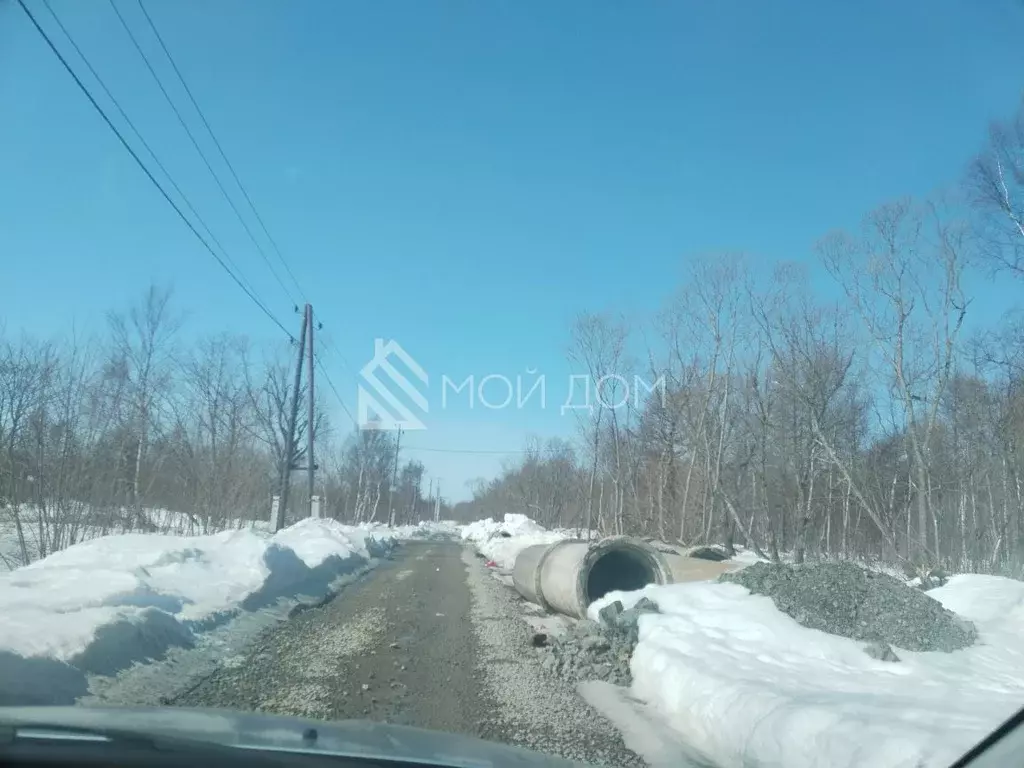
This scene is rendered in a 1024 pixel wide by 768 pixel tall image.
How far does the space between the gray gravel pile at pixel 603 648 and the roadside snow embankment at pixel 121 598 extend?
14.9ft

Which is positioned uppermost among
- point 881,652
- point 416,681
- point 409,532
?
point 881,652

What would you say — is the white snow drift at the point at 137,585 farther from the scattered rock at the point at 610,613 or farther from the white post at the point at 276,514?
the white post at the point at 276,514

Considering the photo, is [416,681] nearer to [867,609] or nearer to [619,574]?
[867,609]

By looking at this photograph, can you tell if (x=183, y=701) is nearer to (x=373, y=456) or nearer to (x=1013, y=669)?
(x=1013, y=669)

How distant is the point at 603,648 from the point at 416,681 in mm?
3049

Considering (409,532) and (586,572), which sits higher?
(586,572)

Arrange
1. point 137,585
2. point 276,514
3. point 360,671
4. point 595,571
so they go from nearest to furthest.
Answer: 1. point 360,671
2. point 137,585
3. point 595,571
4. point 276,514

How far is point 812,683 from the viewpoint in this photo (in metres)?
7.41

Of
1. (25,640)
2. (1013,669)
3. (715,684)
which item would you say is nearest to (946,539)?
(1013,669)

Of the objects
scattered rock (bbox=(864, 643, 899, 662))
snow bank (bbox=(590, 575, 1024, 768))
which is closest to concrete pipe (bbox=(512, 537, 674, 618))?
snow bank (bbox=(590, 575, 1024, 768))

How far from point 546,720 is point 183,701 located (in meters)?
3.21

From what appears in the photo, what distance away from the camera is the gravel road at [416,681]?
670cm

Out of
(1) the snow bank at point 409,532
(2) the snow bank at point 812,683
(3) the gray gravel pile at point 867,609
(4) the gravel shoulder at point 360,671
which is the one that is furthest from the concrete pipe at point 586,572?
(1) the snow bank at point 409,532

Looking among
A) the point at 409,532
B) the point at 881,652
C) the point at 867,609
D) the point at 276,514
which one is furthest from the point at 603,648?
the point at 409,532
